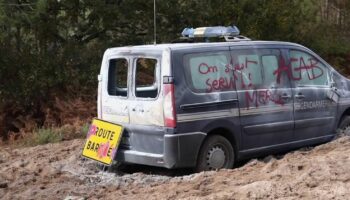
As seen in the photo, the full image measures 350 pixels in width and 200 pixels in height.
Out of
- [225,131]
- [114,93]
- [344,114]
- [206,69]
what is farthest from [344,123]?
[114,93]

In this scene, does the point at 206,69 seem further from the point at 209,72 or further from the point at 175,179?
the point at 175,179

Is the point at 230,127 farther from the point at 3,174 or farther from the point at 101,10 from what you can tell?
the point at 101,10

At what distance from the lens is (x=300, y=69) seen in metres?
8.99

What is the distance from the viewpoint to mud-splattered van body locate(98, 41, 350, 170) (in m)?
7.53

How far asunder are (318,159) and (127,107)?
2.59m

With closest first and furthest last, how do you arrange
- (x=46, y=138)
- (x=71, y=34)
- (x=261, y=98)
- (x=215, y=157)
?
(x=215, y=157), (x=261, y=98), (x=46, y=138), (x=71, y=34)

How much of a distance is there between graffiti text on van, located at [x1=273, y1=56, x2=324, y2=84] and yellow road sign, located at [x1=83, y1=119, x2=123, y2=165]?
7.97 feet

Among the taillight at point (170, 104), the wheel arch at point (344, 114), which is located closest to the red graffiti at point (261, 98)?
the taillight at point (170, 104)

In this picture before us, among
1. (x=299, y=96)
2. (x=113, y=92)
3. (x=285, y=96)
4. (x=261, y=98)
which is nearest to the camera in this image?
(x=261, y=98)

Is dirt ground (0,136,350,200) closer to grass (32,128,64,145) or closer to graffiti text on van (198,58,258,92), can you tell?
graffiti text on van (198,58,258,92)

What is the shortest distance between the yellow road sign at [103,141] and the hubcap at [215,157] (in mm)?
1214

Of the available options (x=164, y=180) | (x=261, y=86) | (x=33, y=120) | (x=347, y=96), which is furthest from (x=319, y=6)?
(x=164, y=180)

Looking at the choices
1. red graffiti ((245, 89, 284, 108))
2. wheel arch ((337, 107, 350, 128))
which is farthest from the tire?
red graffiti ((245, 89, 284, 108))

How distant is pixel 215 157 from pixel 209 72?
111cm
